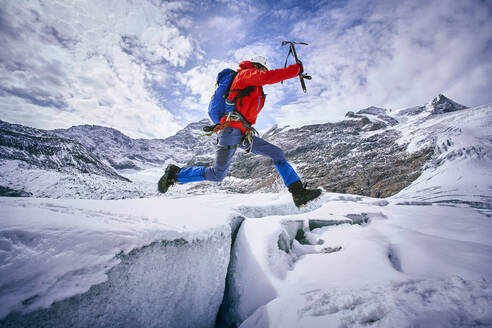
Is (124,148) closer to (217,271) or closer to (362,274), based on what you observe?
(217,271)

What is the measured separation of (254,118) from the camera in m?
3.11

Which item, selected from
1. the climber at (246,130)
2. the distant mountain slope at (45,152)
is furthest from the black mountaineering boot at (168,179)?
the distant mountain slope at (45,152)

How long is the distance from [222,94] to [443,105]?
61.9m

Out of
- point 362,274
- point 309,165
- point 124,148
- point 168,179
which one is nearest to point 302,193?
point 362,274

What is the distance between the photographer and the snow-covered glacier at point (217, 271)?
37.7 inches

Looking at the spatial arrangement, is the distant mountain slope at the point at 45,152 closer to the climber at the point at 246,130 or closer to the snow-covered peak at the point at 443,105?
the climber at the point at 246,130

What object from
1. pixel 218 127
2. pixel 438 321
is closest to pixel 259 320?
pixel 438 321

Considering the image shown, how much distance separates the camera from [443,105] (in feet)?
144

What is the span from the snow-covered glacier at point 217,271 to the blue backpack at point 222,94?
158 cm

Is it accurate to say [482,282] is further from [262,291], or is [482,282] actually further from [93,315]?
[93,315]

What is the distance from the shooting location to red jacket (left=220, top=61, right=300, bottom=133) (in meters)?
2.62

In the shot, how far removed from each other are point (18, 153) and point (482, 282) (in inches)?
687

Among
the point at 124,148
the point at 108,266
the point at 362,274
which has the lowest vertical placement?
the point at 362,274

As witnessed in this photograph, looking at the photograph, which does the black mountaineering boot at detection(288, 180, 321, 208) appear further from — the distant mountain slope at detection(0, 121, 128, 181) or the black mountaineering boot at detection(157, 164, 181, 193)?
the distant mountain slope at detection(0, 121, 128, 181)
